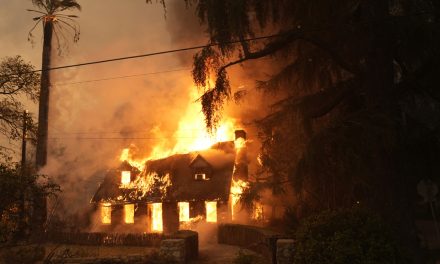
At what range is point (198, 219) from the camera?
1104 inches

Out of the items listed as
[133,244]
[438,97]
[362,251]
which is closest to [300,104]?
[438,97]

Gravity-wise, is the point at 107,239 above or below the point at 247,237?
below

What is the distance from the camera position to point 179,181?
100 ft

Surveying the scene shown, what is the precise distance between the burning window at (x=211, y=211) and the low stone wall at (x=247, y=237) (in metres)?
4.04

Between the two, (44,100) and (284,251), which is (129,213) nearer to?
(44,100)

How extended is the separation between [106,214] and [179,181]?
6525 millimetres

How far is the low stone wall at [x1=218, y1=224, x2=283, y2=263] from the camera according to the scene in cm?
1555

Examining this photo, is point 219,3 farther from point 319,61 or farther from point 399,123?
point 399,123

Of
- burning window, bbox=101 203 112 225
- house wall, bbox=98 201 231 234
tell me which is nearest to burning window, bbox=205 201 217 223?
house wall, bbox=98 201 231 234

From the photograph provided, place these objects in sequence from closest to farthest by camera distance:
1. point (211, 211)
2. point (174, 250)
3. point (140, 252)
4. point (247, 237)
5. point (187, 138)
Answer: point (174, 250) < point (140, 252) < point (247, 237) < point (211, 211) < point (187, 138)

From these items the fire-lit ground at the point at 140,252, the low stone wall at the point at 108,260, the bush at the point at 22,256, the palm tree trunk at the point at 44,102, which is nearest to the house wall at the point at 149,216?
the fire-lit ground at the point at 140,252

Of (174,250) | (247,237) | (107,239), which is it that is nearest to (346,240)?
(174,250)

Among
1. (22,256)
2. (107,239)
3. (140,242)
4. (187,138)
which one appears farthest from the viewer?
(187,138)

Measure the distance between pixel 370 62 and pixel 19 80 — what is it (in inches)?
541
